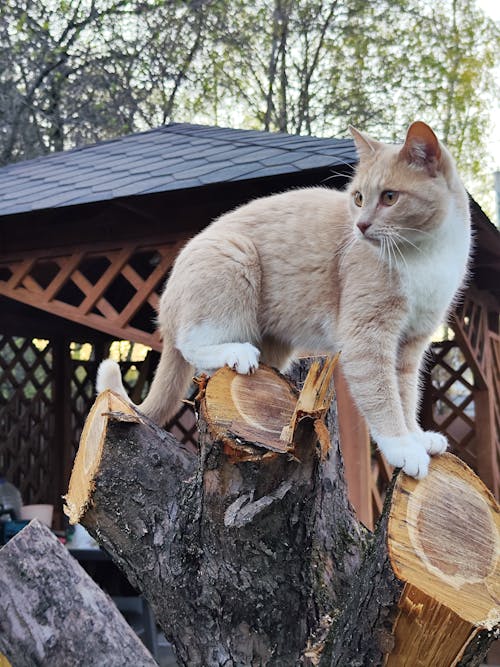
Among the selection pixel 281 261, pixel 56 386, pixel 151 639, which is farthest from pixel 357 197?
pixel 56 386

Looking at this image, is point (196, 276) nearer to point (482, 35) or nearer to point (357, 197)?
point (357, 197)

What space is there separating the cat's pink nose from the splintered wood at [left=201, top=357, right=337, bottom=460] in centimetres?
44

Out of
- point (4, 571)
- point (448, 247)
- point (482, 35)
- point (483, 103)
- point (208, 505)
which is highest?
point (482, 35)

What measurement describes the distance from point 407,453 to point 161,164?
337 centimetres

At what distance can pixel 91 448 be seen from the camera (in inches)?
71.6

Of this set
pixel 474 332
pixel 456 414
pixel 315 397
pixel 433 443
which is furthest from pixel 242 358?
pixel 456 414

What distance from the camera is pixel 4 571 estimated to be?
6.05 feet

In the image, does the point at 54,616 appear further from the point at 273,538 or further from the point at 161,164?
the point at 161,164

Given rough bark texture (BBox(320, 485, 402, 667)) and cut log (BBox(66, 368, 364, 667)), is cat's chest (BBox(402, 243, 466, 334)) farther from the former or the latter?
rough bark texture (BBox(320, 485, 402, 667))

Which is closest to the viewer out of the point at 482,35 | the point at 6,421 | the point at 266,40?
the point at 6,421

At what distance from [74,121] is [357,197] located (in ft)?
29.9

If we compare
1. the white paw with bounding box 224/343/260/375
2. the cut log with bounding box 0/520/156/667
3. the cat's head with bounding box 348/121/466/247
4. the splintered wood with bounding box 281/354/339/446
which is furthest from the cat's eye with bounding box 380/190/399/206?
the cut log with bounding box 0/520/156/667

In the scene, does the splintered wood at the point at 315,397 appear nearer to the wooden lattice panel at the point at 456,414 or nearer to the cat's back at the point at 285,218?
the cat's back at the point at 285,218

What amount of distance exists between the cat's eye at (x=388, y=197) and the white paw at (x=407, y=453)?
1.98 feet
